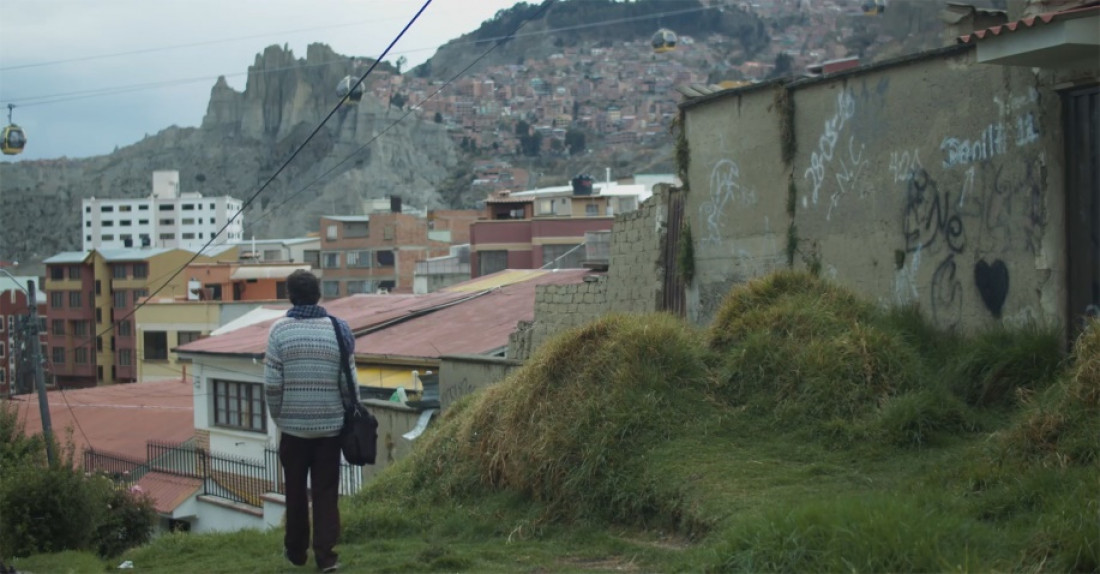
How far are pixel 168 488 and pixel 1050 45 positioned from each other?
22872 millimetres

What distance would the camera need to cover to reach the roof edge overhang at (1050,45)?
787 centimetres

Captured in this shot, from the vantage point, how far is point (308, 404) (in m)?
6.89

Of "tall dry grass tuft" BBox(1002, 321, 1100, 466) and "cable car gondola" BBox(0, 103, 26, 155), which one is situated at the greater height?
"cable car gondola" BBox(0, 103, 26, 155)

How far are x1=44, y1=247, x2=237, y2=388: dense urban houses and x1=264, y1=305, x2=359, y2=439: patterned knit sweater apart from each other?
7092cm

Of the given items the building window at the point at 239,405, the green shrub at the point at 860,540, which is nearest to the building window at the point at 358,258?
the building window at the point at 239,405

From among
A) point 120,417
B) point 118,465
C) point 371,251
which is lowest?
point 118,465

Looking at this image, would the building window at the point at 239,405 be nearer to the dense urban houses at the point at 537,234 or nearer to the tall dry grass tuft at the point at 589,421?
the tall dry grass tuft at the point at 589,421

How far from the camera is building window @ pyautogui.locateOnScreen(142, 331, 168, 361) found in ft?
208

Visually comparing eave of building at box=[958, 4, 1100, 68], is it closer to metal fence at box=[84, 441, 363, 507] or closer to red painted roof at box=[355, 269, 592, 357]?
red painted roof at box=[355, 269, 592, 357]

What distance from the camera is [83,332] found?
78812 millimetres

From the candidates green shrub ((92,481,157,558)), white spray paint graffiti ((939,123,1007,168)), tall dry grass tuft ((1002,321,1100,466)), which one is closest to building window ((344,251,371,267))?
green shrub ((92,481,157,558))

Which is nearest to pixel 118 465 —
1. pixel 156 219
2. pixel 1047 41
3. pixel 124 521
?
pixel 124 521

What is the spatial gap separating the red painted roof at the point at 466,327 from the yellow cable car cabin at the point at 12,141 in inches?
478

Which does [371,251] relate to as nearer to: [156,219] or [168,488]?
[168,488]
